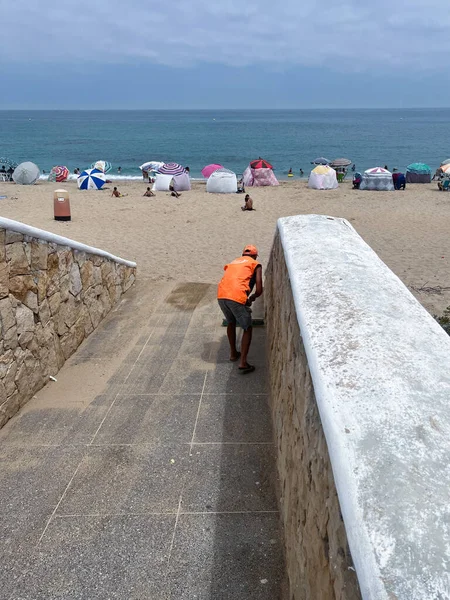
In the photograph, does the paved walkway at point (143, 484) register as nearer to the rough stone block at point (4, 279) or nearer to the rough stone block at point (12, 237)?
the rough stone block at point (4, 279)

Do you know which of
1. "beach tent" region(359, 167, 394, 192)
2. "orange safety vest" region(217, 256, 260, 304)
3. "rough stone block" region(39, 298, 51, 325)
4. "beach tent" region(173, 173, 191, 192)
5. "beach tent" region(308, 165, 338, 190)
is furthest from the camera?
"beach tent" region(308, 165, 338, 190)

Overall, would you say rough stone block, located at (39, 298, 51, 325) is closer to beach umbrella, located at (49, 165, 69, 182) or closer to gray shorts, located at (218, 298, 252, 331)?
gray shorts, located at (218, 298, 252, 331)

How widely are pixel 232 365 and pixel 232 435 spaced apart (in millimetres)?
1425

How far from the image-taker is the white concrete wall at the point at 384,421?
56.5 inches

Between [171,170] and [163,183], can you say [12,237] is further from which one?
[171,170]

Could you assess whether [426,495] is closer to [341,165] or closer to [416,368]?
[416,368]

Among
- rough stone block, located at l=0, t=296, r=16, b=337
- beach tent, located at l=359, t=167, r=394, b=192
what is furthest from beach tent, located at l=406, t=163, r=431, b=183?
rough stone block, located at l=0, t=296, r=16, b=337

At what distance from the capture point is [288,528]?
2902 mm

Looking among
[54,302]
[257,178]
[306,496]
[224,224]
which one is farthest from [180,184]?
[306,496]

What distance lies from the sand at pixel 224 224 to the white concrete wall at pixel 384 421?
6.66m

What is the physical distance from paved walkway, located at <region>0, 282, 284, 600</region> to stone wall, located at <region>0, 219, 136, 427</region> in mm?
223

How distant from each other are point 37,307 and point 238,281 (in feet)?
6.75

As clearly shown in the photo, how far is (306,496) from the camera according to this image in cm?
234

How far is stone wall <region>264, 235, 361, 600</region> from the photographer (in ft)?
5.71
